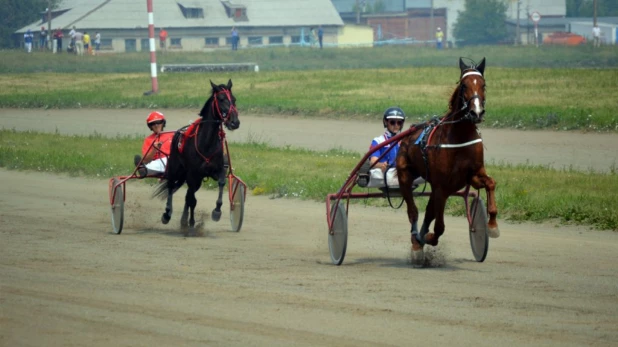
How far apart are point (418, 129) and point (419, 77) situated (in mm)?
29157

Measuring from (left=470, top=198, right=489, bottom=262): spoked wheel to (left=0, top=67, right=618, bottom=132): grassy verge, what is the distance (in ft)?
46.3

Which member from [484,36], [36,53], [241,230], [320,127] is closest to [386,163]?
[241,230]

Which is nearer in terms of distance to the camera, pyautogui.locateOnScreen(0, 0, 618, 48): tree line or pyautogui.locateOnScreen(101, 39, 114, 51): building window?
pyautogui.locateOnScreen(0, 0, 618, 48): tree line

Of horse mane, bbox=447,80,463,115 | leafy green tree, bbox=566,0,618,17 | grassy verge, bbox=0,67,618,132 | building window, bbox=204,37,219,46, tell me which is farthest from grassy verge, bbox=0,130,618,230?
leafy green tree, bbox=566,0,618,17

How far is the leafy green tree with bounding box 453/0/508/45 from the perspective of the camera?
8719cm

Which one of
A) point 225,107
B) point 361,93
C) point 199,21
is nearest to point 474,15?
point 199,21

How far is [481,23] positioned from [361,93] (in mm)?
56176

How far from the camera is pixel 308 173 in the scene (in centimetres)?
1730

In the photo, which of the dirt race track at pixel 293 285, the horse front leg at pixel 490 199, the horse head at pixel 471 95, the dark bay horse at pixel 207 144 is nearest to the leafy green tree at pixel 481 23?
the dirt race track at pixel 293 285

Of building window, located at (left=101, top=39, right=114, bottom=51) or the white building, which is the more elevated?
the white building

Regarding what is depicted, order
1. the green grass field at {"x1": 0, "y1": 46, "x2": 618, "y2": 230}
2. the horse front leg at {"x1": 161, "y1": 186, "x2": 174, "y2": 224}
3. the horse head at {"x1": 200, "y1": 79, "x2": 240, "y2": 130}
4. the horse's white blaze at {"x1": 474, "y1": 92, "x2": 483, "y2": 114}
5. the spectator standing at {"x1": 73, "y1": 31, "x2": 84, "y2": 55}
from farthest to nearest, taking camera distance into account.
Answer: the spectator standing at {"x1": 73, "y1": 31, "x2": 84, "y2": 55} → the green grass field at {"x1": 0, "y1": 46, "x2": 618, "y2": 230} → the horse front leg at {"x1": 161, "y1": 186, "x2": 174, "y2": 224} → the horse head at {"x1": 200, "y1": 79, "x2": 240, "y2": 130} → the horse's white blaze at {"x1": 474, "y1": 92, "x2": 483, "y2": 114}

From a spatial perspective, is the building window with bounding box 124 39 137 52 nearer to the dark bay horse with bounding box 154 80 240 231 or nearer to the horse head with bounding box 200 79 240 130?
the dark bay horse with bounding box 154 80 240 231

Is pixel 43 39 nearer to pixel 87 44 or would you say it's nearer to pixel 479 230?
pixel 87 44

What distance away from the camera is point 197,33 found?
78500mm
